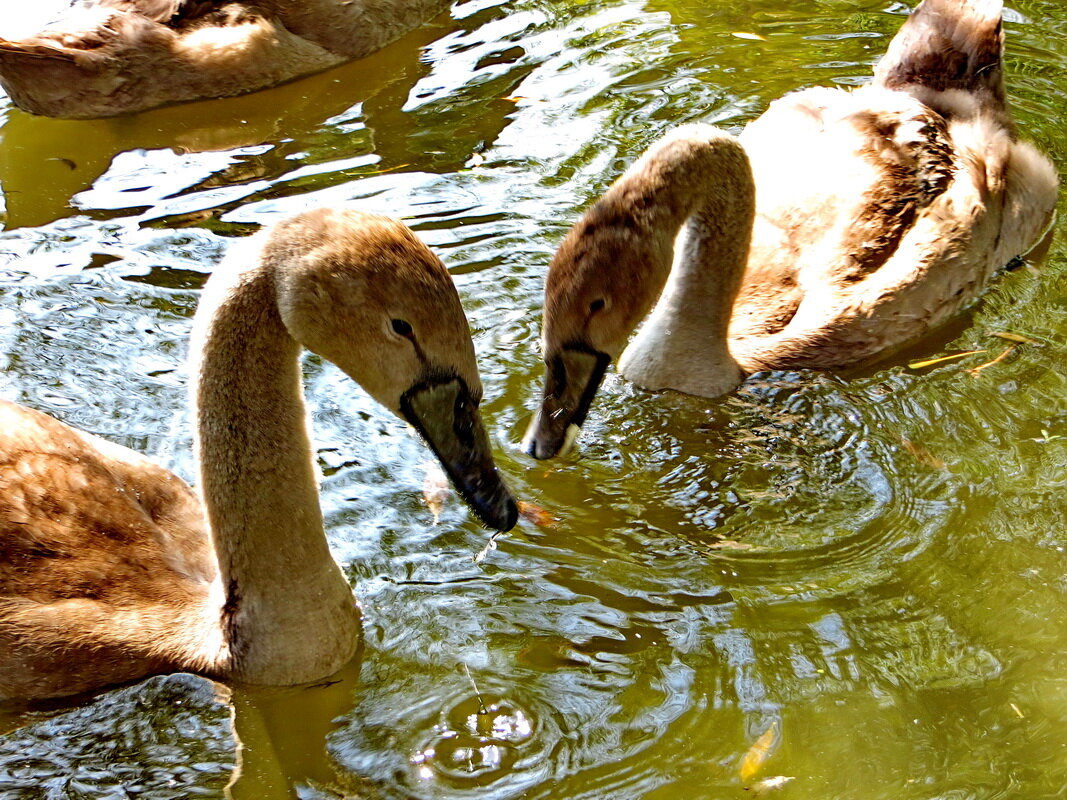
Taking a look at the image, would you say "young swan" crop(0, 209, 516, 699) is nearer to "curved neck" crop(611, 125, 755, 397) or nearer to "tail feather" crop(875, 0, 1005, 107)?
"curved neck" crop(611, 125, 755, 397)

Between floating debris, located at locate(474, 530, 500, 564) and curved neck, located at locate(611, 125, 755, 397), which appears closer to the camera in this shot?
floating debris, located at locate(474, 530, 500, 564)

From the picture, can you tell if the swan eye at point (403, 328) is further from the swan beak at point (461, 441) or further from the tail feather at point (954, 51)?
the tail feather at point (954, 51)

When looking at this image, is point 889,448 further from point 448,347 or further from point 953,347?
point 448,347

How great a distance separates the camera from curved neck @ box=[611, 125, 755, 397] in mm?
5934

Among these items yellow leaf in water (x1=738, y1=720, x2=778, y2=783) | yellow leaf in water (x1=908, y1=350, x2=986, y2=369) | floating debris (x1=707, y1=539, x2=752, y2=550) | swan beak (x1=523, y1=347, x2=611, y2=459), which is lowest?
yellow leaf in water (x1=738, y1=720, x2=778, y2=783)

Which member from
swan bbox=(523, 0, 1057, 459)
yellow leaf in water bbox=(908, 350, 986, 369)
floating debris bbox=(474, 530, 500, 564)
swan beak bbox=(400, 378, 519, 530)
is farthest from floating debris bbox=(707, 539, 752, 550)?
yellow leaf in water bbox=(908, 350, 986, 369)

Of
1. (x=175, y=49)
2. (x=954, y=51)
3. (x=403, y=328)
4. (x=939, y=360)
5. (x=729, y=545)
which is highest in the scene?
(x=175, y=49)

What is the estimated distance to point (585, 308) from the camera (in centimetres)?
546

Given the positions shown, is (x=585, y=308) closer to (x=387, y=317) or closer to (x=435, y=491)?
(x=435, y=491)

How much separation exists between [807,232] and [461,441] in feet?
10.2

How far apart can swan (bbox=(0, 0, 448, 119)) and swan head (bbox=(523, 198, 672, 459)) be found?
3995mm

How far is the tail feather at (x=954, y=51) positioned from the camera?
746 centimetres

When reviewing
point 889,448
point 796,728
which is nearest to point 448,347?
point 796,728

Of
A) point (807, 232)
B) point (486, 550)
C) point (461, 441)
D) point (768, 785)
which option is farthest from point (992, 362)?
point (461, 441)
